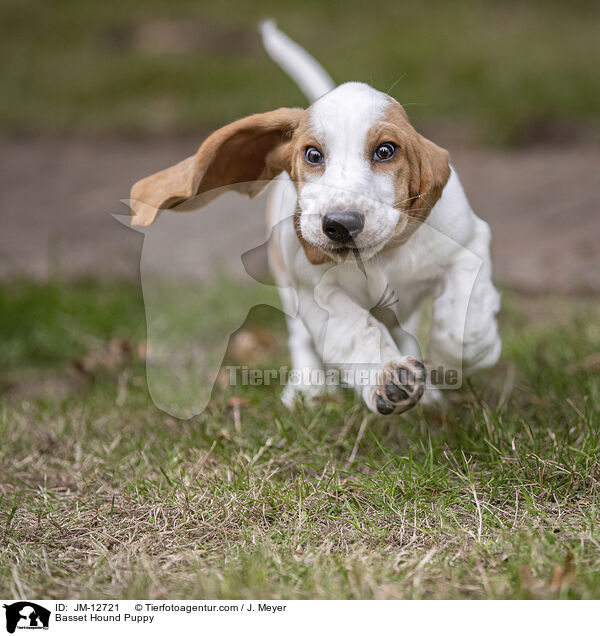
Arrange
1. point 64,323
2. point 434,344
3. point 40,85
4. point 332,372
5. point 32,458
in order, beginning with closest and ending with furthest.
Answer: point 434,344 < point 32,458 < point 332,372 < point 64,323 < point 40,85

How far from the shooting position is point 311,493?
2.29 meters

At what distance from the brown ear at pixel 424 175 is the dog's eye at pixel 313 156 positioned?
233 millimetres

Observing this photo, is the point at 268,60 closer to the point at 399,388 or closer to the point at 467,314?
the point at 467,314

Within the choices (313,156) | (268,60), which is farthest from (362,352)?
(268,60)

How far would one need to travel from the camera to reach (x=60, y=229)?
6.41m

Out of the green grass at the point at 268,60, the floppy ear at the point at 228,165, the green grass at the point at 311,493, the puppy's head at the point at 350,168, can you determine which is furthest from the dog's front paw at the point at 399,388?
the green grass at the point at 268,60

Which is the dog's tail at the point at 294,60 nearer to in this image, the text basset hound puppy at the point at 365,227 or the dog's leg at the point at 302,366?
the text basset hound puppy at the point at 365,227

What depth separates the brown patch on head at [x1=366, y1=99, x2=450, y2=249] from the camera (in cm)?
214

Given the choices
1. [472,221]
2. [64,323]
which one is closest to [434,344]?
[472,221]

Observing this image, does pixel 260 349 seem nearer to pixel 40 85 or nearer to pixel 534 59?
pixel 534 59

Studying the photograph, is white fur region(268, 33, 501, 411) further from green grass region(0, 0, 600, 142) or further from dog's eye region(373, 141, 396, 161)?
green grass region(0, 0, 600, 142)
